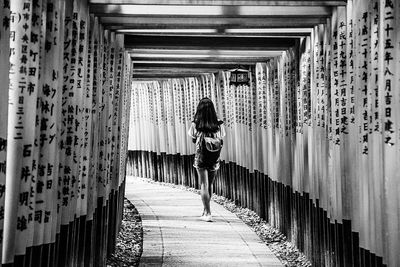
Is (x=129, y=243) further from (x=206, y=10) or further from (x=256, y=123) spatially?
(x=206, y=10)

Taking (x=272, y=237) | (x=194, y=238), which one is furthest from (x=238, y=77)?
(x=194, y=238)

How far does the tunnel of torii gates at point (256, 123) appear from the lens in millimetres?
3777

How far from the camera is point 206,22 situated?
7.38 m

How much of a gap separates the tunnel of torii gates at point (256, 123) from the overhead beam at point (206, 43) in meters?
0.02

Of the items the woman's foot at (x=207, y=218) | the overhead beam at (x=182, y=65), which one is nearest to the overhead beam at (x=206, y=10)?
the woman's foot at (x=207, y=218)

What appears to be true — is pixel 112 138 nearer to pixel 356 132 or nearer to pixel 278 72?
pixel 278 72

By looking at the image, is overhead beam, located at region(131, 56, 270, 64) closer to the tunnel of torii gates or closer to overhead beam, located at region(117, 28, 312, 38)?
the tunnel of torii gates

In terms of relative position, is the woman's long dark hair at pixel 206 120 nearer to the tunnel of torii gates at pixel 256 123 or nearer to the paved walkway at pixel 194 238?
the tunnel of torii gates at pixel 256 123

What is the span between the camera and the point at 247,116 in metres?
12.4

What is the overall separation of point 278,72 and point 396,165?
6.10m

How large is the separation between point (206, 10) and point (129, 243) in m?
4.62

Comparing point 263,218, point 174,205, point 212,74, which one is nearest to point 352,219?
point 263,218

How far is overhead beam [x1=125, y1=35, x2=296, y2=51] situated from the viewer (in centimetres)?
923

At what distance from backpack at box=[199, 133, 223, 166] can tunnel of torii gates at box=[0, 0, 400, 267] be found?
1166 millimetres
